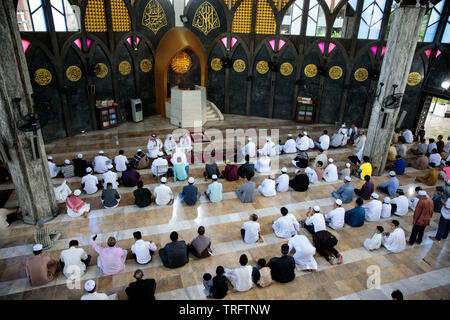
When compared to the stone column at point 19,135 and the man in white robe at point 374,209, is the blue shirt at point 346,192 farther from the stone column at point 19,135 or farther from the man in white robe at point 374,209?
the stone column at point 19,135

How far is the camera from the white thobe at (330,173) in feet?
33.0

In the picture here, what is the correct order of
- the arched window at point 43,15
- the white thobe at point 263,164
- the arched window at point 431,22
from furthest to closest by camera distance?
the arched window at point 431,22 → the arched window at point 43,15 → the white thobe at point 263,164

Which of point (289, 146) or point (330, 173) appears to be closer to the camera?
point (330, 173)

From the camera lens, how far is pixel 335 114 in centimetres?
1565

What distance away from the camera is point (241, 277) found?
577 centimetres

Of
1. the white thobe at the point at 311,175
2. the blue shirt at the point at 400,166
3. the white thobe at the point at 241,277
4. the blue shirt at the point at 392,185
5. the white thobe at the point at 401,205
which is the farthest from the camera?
the blue shirt at the point at 400,166

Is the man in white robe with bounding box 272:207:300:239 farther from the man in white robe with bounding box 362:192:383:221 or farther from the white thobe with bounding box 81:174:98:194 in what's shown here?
the white thobe with bounding box 81:174:98:194

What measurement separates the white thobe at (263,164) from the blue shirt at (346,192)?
2593 mm

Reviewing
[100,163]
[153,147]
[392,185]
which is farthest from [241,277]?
[153,147]

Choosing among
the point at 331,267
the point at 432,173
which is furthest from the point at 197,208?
the point at 432,173

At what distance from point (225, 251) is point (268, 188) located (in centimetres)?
279

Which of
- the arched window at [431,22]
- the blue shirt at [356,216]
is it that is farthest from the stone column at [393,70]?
the arched window at [431,22]

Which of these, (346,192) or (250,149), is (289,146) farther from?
(346,192)

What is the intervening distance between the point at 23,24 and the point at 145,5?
17.3 feet
